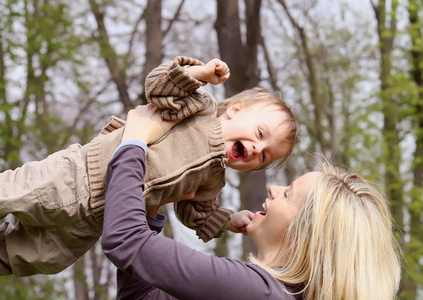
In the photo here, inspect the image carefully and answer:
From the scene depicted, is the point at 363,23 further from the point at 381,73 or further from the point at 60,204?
the point at 60,204

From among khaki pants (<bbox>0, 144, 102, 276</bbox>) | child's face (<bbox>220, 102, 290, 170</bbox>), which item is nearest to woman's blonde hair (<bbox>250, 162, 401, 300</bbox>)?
child's face (<bbox>220, 102, 290, 170</bbox>)

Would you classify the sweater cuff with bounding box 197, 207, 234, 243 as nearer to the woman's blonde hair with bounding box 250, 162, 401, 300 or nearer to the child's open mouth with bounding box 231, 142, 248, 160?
the child's open mouth with bounding box 231, 142, 248, 160

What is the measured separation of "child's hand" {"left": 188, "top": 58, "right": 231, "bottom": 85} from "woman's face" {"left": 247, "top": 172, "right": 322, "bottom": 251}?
1.67ft

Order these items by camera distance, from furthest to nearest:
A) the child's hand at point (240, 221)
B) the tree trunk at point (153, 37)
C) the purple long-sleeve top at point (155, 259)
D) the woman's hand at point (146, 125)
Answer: the tree trunk at point (153, 37)
the child's hand at point (240, 221)
the woman's hand at point (146, 125)
the purple long-sleeve top at point (155, 259)

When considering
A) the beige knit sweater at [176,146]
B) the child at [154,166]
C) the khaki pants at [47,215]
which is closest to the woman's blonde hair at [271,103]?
the child at [154,166]

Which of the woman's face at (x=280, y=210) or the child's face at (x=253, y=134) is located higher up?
the child's face at (x=253, y=134)

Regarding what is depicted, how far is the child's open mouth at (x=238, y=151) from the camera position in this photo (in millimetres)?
2369

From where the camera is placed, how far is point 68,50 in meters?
9.38

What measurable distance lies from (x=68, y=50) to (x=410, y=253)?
7.27 m

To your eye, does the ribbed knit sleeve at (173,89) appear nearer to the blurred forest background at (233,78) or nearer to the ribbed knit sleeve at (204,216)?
the ribbed knit sleeve at (204,216)

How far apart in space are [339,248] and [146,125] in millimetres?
→ 849

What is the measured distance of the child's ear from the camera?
2.46 m

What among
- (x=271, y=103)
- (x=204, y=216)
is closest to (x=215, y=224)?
(x=204, y=216)

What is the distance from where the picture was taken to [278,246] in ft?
7.24
